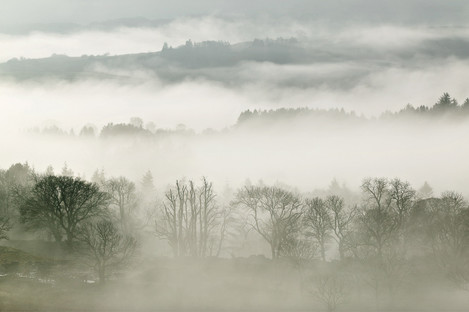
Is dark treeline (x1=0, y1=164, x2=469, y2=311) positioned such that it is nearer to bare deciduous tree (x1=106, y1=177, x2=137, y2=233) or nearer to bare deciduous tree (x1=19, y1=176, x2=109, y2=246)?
bare deciduous tree (x1=19, y1=176, x2=109, y2=246)

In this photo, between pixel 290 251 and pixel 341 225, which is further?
pixel 341 225

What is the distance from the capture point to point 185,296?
6131cm

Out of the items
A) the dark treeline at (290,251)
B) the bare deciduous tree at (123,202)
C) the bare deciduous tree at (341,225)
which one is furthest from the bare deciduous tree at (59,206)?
the bare deciduous tree at (341,225)

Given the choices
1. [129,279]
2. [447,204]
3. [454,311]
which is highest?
[447,204]

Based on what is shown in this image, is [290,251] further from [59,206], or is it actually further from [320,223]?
[59,206]

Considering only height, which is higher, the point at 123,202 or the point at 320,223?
the point at 123,202

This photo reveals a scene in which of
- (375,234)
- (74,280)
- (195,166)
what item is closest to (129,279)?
(74,280)

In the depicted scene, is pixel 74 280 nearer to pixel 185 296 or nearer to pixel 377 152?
pixel 185 296

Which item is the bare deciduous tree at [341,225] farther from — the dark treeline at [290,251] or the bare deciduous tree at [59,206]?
the bare deciduous tree at [59,206]

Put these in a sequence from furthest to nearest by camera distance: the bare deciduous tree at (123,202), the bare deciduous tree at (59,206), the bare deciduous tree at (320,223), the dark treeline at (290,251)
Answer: the bare deciduous tree at (123,202) < the bare deciduous tree at (320,223) < the bare deciduous tree at (59,206) < the dark treeline at (290,251)

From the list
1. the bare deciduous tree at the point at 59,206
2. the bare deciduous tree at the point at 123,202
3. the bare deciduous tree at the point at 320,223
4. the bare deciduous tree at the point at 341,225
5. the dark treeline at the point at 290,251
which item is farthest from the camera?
the bare deciduous tree at the point at 123,202

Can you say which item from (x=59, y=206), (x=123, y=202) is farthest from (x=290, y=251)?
(x=123, y=202)

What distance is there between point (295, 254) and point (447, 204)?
28.7m

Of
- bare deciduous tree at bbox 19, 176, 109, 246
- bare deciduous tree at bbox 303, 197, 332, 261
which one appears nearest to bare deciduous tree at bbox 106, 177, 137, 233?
bare deciduous tree at bbox 19, 176, 109, 246
